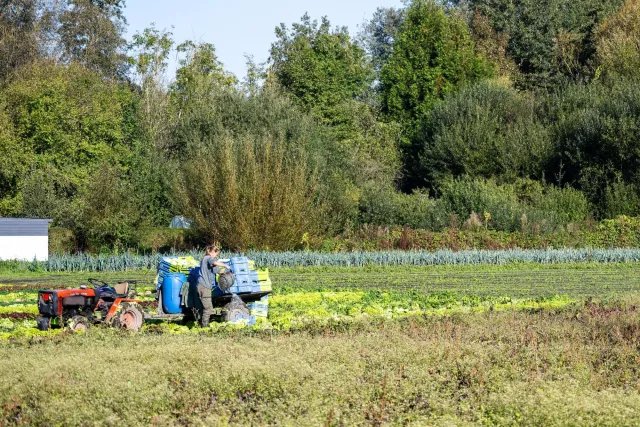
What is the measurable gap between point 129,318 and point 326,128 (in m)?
41.7

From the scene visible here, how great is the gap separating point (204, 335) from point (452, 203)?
3433 cm

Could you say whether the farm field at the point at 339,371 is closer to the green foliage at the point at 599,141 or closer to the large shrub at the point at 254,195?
the large shrub at the point at 254,195

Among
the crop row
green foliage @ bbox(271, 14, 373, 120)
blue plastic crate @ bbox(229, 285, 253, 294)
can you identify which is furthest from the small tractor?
green foliage @ bbox(271, 14, 373, 120)

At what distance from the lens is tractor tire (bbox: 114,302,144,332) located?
17109 mm

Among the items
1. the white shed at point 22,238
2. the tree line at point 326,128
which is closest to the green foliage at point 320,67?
the tree line at point 326,128

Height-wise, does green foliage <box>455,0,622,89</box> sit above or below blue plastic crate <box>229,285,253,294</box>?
above

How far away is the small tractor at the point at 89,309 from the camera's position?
677 inches

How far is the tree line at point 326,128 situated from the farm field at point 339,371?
83.6 ft

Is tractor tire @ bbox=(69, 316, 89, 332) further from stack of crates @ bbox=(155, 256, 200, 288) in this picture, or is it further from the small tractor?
stack of crates @ bbox=(155, 256, 200, 288)

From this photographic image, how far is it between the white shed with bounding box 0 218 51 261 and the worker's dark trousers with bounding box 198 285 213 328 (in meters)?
26.5

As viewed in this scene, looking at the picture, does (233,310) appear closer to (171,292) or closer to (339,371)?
(171,292)

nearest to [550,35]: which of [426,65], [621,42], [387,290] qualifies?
[426,65]

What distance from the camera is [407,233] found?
43.5 m

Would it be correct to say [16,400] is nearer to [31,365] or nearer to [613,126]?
[31,365]
